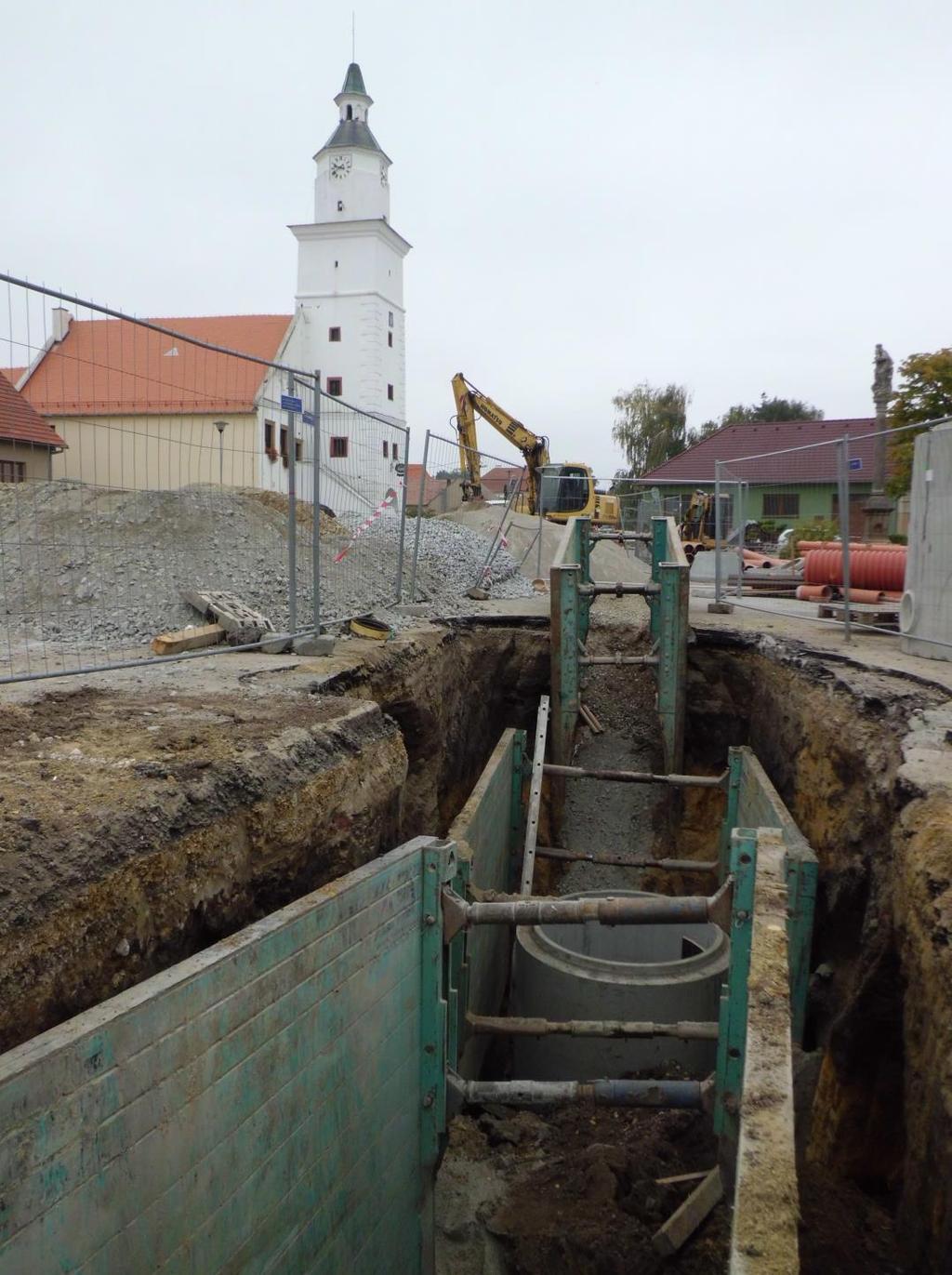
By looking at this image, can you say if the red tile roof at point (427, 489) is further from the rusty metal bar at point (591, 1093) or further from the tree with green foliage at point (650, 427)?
the tree with green foliage at point (650, 427)

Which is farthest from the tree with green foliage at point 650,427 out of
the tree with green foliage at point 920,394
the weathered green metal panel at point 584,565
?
the weathered green metal panel at point 584,565

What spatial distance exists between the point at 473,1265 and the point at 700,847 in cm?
476

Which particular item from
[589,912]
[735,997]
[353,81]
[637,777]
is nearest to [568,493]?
[637,777]

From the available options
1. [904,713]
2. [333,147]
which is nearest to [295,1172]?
[904,713]

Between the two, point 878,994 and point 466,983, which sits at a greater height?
→ point 878,994

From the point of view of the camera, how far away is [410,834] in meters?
5.95

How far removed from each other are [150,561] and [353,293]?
105ft

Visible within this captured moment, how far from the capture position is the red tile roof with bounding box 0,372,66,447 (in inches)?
212

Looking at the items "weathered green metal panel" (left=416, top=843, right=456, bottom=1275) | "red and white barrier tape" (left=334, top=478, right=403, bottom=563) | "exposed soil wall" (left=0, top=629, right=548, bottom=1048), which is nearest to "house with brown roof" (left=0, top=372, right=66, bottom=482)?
"exposed soil wall" (left=0, top=629, right=548, bottom=1048)

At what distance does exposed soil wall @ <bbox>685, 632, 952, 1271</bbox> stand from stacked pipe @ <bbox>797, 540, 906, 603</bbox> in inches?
82.9

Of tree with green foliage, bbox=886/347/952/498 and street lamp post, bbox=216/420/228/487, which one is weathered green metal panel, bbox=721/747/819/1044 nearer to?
street lamp post, bbox=216/420/228/487

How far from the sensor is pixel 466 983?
439cm

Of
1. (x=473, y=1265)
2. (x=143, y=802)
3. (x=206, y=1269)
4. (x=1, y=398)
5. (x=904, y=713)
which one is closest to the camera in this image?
(x=206, y=1269)

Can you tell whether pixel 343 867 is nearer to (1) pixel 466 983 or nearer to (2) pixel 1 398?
(1) pixel 466 983
